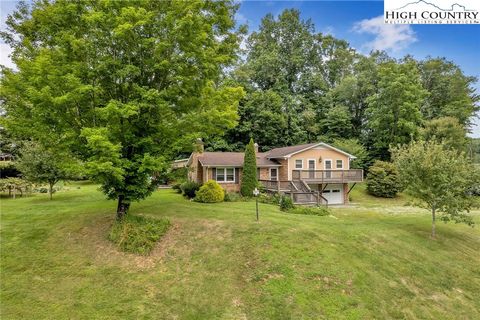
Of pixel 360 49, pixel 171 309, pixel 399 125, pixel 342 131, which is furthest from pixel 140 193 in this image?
pixel 360 49

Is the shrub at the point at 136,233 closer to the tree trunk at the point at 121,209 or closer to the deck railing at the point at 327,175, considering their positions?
the tree trunk at the point at 121,209

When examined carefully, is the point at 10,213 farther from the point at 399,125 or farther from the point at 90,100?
the point at 399,125

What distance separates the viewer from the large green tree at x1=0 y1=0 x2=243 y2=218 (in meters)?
10.5

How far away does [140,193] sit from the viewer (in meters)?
11.9

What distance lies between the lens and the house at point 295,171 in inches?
987

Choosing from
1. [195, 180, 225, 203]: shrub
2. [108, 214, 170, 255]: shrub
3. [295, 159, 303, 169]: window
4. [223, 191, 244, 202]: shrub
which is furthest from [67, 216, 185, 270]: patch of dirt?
[295, 159, 303, 169]: window

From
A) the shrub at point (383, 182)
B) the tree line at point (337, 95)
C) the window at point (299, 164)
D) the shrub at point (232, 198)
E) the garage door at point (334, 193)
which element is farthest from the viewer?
the tree line at point (337, 95)

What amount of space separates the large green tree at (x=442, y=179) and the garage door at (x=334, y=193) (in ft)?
40.3

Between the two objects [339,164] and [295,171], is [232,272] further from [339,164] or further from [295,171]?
[339,164]

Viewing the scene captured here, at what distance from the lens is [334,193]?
27.9 metres

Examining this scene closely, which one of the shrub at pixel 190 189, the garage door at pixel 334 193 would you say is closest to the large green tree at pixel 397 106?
the garage door at pixel 334 193

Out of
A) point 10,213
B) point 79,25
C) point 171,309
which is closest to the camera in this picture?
point 171,309

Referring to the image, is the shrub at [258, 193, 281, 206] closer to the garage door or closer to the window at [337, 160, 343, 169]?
the garage door

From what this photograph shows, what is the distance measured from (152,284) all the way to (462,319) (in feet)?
33.2
